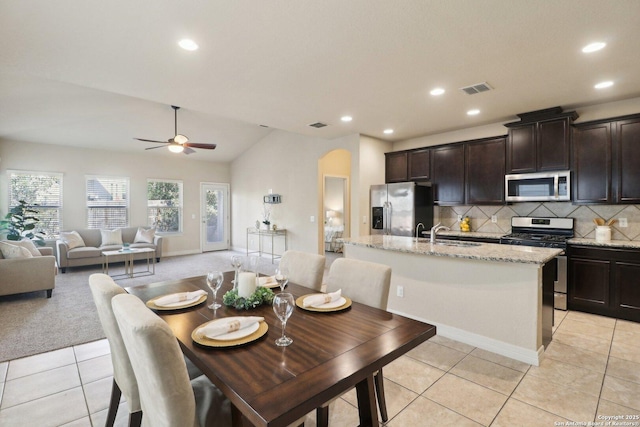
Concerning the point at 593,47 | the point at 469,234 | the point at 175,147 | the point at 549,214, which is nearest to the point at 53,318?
the point at 175,147

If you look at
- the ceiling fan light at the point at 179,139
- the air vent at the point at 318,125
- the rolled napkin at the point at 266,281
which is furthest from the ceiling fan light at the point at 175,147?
the rolled napkin at the point at 266,281

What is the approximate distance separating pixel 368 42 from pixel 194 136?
5.90m

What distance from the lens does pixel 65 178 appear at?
22.1 feet

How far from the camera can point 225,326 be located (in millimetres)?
1427

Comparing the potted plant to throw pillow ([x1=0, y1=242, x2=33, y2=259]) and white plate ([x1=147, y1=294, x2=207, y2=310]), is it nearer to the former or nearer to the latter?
throw pillow ([x1=0, y1=242, x2=33, y2=259])

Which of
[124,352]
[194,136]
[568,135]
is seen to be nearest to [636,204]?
[568,135]

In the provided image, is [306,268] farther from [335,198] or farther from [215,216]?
[335,198]

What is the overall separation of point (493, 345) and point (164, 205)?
8035mm

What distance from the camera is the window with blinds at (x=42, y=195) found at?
6.23 m

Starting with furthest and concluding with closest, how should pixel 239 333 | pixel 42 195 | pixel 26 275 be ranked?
pixel 42 195, pixel 26 275, pixel 239 333

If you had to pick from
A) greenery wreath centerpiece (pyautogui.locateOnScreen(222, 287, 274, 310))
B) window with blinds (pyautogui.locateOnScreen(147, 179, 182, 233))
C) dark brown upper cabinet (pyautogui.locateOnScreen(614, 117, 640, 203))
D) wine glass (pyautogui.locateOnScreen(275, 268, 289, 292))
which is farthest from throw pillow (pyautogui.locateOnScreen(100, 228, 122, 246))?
dark brown upper cabinet (pyautogui.locateOnScreen(614, 117, 640, 203))

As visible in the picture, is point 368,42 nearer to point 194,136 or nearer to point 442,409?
point 442,409

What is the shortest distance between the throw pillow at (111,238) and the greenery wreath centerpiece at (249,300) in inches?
249

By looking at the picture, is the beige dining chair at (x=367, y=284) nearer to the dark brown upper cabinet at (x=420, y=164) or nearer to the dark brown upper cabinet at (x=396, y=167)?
the dark brown upper cabinet at (x=420, y=164)
